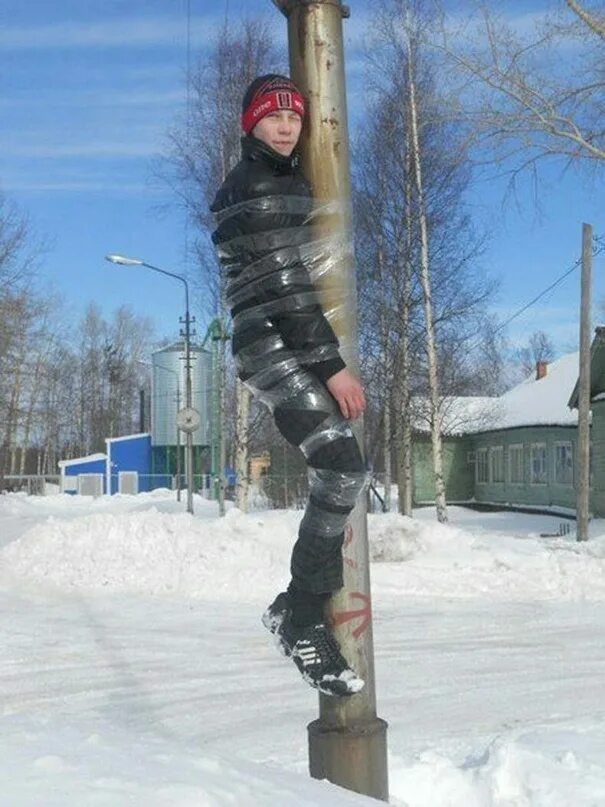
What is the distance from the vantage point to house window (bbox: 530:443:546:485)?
1409 inches

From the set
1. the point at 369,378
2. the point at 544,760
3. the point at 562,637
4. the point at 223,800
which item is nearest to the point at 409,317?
the point at 369,378

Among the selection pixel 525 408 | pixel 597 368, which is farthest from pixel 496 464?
pixel 597 368

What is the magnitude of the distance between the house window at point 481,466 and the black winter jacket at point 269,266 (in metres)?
39.4

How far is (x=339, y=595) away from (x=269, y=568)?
942 cm

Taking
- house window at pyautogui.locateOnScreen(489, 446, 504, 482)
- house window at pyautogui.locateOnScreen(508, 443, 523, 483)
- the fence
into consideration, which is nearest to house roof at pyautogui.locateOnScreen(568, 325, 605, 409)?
house window at pyautogui.locateOnScreen(508, 443, 523, 483)

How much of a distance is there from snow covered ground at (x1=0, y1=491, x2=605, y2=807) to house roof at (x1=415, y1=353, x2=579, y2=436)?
68.7 feet

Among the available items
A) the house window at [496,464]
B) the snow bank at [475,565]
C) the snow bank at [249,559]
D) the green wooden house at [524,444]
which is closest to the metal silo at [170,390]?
the green wooden house at [524,444]

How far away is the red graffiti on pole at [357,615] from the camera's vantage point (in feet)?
11.2

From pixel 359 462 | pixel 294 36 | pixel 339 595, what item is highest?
pixel 294 36

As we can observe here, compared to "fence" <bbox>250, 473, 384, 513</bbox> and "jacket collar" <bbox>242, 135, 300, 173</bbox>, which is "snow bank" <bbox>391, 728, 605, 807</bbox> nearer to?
"jacket collar" <bbox>242, 135, 300, 173</bbox>

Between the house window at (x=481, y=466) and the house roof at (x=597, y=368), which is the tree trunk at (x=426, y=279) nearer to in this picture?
the house roof at (x=597, y=368)

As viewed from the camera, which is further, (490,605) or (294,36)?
(490,605)

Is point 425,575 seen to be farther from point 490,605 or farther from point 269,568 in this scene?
point 269,568

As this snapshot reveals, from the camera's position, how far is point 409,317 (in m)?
24.8
